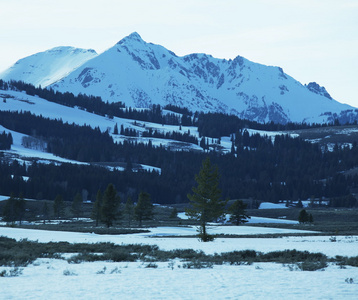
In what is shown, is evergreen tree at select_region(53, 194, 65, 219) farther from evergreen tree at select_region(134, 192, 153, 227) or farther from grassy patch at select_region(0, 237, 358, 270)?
grassy patch at select_region(0, 237, 358, 270)

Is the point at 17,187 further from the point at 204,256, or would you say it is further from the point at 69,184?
the point at 204,256

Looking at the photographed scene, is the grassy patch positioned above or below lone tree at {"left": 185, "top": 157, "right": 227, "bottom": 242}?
below

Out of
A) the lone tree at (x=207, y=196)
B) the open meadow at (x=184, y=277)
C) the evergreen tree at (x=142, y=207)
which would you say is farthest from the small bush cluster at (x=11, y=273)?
the evergreen tree at (x=142, y=207)

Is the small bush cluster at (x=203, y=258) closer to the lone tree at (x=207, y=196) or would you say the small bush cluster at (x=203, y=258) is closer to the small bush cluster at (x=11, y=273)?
the small bush cluster at (x=11, y=273)

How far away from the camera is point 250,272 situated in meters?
22.5

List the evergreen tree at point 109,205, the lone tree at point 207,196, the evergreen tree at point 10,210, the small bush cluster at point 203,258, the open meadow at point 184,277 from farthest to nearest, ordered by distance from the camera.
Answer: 1. the evergreen tree at point 10,210
2. the evergreen tree at point 109,205
3. the lone tree at point 207,196
4. the small bush cluster at point 203,258
5. the open meadow at point 184,277

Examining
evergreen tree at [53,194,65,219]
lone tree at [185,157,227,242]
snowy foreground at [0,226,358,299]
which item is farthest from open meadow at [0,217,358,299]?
evergreen tree at [53,194,65,219]

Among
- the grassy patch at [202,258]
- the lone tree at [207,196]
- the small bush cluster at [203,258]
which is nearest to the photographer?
the small bush cluster at [203,258]

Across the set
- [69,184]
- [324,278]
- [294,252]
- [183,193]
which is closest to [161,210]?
[69,184]

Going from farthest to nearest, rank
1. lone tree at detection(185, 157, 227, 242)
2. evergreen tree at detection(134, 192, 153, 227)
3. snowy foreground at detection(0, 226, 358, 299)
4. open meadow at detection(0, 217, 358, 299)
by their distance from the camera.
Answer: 1. evergreen tree at detection(134, 192, 153, 227)
2. lone tree at detection(185, 157, 227, 242)
3. open meadow at detection(0, 217, 358, 299)
4. snowy foreground at detection(0, 226, 358, 299)

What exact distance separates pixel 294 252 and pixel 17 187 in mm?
138600

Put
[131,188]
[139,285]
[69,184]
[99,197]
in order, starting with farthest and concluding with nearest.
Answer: [131,188] → [69,184] → [99,197] → [139,285]

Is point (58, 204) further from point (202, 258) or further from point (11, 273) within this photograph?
point (11, 273)

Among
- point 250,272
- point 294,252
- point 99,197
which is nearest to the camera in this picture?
point 250,272
